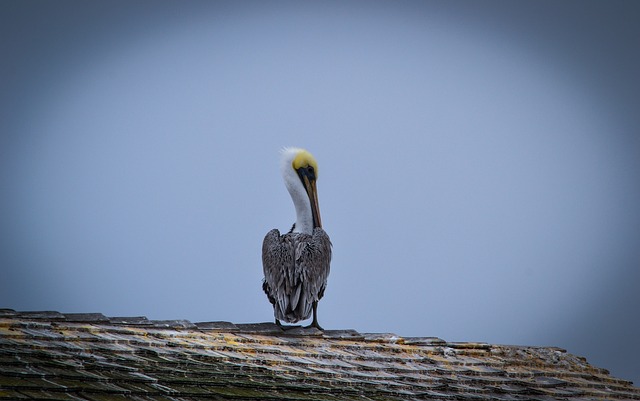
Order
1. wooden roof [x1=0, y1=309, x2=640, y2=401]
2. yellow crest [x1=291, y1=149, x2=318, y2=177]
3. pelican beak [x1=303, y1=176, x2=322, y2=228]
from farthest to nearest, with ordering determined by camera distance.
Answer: yellow crest [x1=291, y1=149, x2=318, y2=177] < pelican beak [x1=303, y1=176, x2=322, y2=228] < wooden roof [x1=0, y1=309, x2=640, y2=401]

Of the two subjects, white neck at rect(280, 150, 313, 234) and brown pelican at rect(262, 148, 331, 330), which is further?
white neck at rect(280, 150, 313, 234)

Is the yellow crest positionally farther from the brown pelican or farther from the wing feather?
the wing feather

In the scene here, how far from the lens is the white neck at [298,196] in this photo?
36.5 feet

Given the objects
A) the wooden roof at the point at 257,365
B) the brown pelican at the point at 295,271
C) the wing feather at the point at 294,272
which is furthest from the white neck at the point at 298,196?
the wooden roof at the point at 257,365

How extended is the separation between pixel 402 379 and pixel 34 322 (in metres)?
2.13

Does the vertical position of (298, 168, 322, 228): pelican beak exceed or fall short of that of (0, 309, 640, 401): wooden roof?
it exceeds it

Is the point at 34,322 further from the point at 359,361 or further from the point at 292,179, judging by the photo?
the point at 292,179

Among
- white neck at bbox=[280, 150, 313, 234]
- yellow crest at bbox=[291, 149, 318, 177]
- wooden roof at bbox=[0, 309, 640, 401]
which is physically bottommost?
wooden roof at bbox=[0, 309, 640, 401]

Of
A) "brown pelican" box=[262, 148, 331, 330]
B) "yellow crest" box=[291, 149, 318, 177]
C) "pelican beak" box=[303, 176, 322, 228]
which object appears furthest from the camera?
"yellow crest" box=[291, 149, 318, 177]

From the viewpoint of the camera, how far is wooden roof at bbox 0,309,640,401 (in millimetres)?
5750

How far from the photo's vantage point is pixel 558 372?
830 centimetres

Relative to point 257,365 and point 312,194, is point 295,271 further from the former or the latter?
point 257,365

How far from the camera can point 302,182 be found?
11.6 meters

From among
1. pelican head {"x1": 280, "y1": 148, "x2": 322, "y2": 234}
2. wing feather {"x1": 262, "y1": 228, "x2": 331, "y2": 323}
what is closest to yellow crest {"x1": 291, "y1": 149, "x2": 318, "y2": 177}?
pelican head {"x1": 280, "y1": 148, "x2": 322, "y2": 234}
